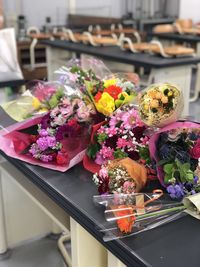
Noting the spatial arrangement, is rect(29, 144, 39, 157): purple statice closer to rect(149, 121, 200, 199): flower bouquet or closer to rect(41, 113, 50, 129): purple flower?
rect(41, 113, 50, 129): purple flower

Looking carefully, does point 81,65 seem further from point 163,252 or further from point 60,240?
point 163,252

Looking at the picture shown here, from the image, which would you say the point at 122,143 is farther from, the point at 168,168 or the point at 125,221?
the point at 125,221

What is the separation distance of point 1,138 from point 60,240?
727 millimetres

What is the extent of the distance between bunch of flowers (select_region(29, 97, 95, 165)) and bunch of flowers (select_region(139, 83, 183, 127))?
0.89ft

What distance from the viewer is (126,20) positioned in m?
6.32

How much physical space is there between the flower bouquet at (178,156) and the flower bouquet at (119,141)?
71 millimetres

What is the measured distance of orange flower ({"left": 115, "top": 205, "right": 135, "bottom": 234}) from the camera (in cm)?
89

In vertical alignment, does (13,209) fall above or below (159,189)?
below

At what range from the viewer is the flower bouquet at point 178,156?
1004 mm

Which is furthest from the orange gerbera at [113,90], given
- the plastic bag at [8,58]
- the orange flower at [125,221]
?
the plastic bag at [8,58]

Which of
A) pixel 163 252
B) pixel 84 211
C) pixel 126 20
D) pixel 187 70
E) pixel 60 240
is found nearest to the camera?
pixel 163 252

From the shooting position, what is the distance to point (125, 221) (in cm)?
89

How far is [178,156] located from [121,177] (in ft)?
0.56

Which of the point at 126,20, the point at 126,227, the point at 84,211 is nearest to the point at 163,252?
the point at 126,227
